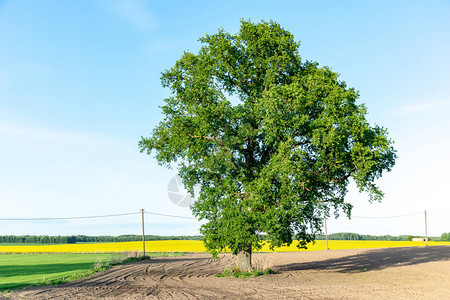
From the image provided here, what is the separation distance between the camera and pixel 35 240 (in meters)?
118

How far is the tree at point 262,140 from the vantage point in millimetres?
21719

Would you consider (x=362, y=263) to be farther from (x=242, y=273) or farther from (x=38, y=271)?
(x=38, y=271)

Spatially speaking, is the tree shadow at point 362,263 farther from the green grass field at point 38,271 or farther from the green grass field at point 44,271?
the green grass field at point 38,271

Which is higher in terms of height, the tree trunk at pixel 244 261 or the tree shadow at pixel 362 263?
the tree trunk at pixel 244 261

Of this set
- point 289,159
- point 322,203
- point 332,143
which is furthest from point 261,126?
point 322,203

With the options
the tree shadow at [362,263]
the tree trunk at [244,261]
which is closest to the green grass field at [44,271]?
the tree trunk at [244,261]

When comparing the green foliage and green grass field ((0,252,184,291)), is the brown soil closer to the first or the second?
the green foliage

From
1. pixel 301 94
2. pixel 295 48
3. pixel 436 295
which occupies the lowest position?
pixel 436 295

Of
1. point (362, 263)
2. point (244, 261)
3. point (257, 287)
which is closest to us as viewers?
point (257, 287)

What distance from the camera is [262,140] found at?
2481cm

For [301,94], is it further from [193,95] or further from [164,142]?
→ [164,142]

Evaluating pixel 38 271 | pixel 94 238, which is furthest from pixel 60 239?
pixel 38 271

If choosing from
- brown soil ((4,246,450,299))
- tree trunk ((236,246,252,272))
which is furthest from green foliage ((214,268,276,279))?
brown soil ((4,246,450,299))

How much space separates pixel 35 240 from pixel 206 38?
378 feet
